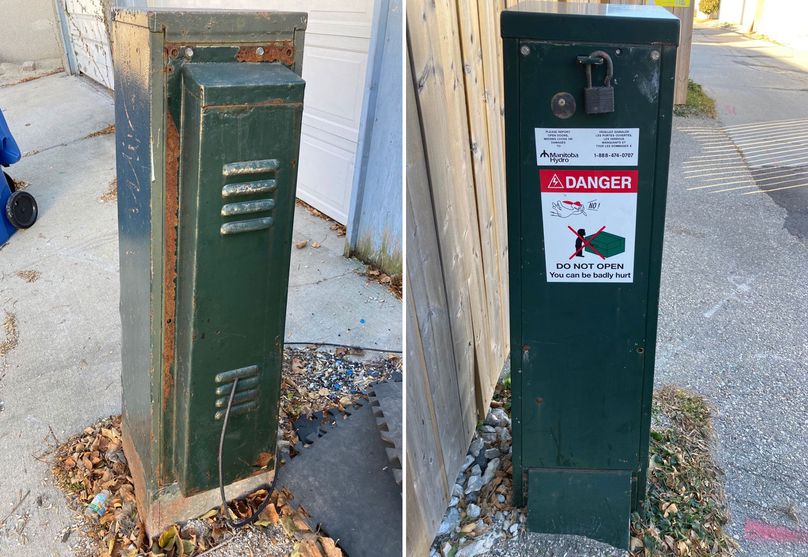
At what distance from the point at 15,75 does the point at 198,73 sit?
43.5 ft

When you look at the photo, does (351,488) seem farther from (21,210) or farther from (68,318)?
(21,210)

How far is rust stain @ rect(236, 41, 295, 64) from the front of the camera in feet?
6.87

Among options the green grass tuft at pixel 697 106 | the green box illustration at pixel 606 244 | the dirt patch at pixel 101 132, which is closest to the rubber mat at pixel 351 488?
the green box illustration at pixel 606 244

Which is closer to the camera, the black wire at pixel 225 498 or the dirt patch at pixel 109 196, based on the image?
the black wire at pixel 225 498

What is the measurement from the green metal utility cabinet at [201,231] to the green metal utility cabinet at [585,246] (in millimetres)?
733

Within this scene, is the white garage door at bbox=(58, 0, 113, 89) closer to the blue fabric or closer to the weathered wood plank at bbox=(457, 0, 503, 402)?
the blue fabric

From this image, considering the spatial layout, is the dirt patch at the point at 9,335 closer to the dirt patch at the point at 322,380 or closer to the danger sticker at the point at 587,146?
the dirt patch at the point at 322,380

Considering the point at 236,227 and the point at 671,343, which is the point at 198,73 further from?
the point at 671,343

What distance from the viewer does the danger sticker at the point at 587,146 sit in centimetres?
209

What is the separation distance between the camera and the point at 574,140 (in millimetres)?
2102

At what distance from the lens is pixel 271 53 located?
2.14 m

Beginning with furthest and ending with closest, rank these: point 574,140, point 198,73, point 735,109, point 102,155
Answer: point 735,109, point 102,155, point 574,140, point 198,73

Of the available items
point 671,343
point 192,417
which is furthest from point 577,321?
point 671,343

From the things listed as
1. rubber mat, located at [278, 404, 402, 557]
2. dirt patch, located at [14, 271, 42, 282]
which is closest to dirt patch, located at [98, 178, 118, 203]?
dirt patch, located at [14, 271, 42, 282]
